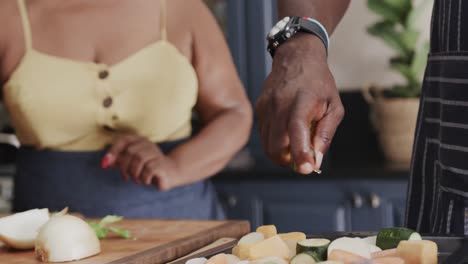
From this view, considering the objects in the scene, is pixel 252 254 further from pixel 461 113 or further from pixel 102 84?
pixel 102 84

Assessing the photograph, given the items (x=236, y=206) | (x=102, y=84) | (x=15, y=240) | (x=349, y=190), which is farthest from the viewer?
(x=236, y=206)

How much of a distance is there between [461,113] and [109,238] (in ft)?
1.90

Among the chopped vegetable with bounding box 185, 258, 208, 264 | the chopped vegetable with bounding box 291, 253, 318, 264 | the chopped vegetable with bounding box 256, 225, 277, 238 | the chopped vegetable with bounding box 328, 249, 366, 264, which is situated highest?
the chopped vegetable with bounding box 328, 249, 366, 264

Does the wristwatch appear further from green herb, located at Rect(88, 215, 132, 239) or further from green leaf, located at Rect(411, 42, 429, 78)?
green leaf, located at Rect(411, 42, 429, 78)

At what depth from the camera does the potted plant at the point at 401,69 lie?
2855 millimetres

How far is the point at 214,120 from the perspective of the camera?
185 cm

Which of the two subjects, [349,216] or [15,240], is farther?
[349,216]

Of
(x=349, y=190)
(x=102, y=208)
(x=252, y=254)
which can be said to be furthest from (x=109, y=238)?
(x=349, y=190)

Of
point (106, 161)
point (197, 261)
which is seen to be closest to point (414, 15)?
point (106, 161)

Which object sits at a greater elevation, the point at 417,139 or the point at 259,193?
the point at 417,139

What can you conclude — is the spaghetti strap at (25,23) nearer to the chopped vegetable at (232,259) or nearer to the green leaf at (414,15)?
the chopped vegetable at (232,259)

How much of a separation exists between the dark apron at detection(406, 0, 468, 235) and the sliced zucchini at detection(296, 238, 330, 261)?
1.01 ft

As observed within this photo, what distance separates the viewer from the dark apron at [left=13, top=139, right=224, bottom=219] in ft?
5.74

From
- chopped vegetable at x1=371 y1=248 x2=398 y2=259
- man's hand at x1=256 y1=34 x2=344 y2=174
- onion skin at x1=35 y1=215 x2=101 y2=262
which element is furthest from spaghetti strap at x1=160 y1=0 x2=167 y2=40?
chopped vegetable at x1=371 y1=248 x2=398 y2=259
